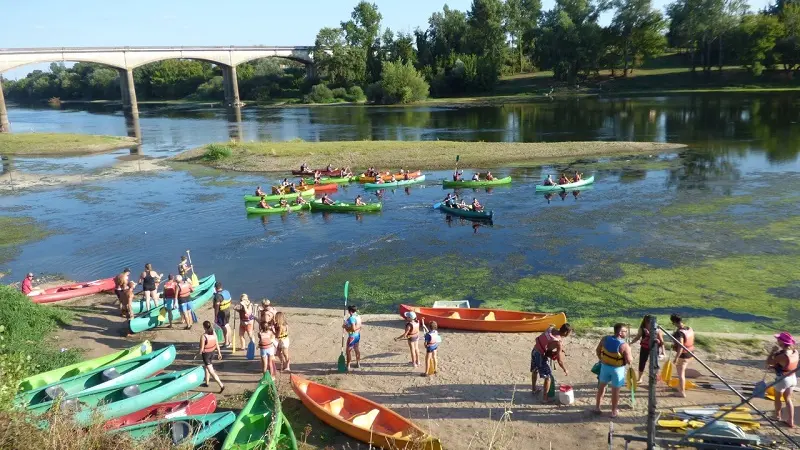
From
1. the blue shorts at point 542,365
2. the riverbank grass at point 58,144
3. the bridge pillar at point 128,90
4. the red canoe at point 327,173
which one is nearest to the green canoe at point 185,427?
Answer: the blue shorts at point 542,365

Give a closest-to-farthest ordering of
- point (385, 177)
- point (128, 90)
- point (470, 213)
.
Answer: point (470, 213) → point (385, 177) → point (128, 90)

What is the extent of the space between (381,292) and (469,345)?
5972mm

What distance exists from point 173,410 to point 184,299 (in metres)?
5.70

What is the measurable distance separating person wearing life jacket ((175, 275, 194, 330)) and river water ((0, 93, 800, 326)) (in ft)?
13.8

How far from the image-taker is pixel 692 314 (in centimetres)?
1809

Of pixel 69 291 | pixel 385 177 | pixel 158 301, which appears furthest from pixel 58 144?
pixel 158 301

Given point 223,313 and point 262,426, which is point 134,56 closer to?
point 223,313

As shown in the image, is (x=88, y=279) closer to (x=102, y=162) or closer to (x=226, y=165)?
(x=226, y=165)

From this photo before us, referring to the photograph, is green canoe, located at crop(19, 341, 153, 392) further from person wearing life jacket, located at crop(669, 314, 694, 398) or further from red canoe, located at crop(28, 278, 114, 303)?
person wearing life jacket, located at crop(669, 314, 694, 398)

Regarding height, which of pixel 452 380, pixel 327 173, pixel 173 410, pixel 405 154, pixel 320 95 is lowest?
pixel 452 380

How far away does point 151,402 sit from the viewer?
12453mm

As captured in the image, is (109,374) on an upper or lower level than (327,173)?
lower

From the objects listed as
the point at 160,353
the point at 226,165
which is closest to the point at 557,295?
the point at 160,353

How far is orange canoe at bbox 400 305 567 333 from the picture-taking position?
16.5m
